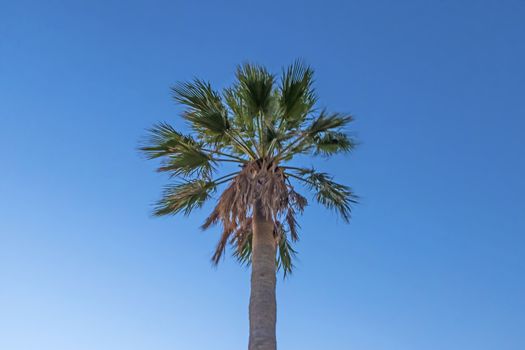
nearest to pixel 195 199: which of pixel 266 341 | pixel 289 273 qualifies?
pixel 289 273

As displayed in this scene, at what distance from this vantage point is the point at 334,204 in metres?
12.3

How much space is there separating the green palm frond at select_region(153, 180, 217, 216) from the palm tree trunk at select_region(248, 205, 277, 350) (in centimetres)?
165

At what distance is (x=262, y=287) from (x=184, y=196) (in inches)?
128

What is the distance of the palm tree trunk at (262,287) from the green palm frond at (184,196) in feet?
5.43

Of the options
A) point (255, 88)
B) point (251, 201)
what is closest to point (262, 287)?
point (251, 201)

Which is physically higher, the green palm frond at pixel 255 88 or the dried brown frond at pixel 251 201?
the green palm frond at pixel 255 88

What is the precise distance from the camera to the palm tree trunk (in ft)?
30.0

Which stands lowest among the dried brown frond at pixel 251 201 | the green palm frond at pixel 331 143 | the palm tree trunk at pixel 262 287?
the palm tree trunk at pixel 262 287

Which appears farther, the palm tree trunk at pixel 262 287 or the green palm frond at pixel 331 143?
the green palm frond at pixel 331 143

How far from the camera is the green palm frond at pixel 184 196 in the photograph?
12.0 metres

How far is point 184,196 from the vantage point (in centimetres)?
1202

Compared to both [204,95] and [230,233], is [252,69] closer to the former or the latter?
[204,95]

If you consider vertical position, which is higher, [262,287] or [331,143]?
[331,143]

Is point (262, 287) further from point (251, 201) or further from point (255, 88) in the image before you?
point (255, 88)
